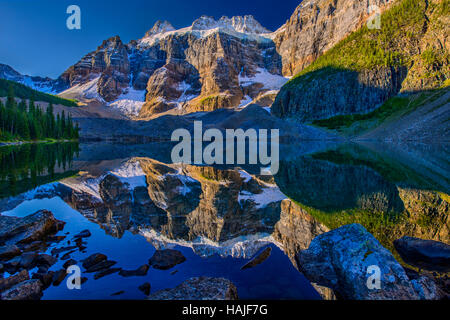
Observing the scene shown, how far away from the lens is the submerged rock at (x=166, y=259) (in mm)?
6709

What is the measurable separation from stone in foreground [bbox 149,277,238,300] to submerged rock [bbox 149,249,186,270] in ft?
4.98

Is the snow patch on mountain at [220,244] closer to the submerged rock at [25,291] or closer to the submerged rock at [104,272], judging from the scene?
the submerged rock at [104,272]

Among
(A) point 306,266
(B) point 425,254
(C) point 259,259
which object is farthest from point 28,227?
(B) point 425,254

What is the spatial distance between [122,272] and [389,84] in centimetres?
14446

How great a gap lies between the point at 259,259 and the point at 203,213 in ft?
15.3

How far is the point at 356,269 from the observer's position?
5586 millimetres

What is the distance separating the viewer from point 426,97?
95.4 metres

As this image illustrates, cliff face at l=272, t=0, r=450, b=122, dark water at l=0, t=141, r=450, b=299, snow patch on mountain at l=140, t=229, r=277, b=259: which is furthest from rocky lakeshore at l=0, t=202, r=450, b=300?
cliff face at l=272, t=0, r=450, b=122

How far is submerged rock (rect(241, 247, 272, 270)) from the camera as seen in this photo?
6.82m

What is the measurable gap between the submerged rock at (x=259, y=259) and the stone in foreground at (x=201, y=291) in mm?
1542

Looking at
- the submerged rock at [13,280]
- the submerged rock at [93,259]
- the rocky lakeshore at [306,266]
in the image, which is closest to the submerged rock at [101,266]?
the rocky lakeshore at [306,266]

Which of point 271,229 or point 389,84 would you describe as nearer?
point 271,229

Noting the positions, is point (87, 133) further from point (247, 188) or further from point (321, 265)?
point (321, 265)
